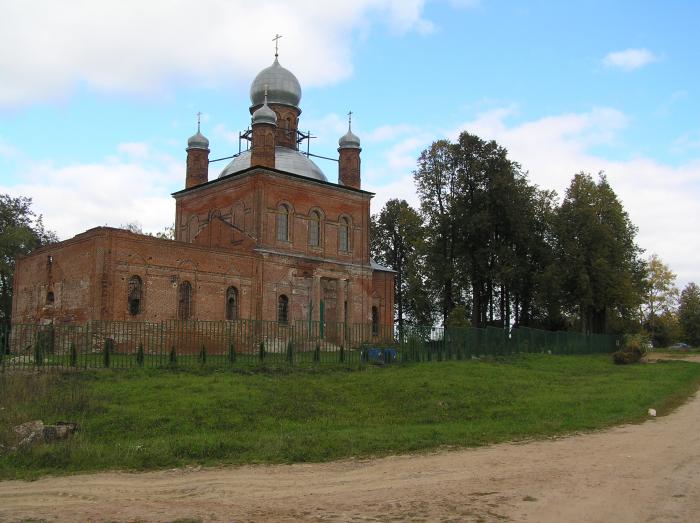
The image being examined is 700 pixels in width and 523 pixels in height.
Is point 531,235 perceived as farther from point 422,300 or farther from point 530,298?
point 422,300

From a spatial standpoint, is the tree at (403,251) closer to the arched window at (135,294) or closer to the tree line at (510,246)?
the tree line at (510,246)

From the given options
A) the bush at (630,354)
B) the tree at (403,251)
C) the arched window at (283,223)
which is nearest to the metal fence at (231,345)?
the bush at (630,354)

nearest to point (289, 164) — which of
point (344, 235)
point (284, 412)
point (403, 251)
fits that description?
point (344, 235)

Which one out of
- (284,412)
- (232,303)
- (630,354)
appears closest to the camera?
(284,412)

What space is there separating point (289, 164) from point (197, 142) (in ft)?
20.4

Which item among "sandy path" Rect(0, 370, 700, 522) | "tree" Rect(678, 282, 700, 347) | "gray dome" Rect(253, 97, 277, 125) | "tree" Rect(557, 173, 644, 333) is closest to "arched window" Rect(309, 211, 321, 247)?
"gray dome" Rect(253, 97, 277, 125)

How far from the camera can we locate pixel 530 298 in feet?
151

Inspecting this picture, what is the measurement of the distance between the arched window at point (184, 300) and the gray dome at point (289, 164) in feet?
28.6

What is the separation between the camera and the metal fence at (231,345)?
19375 millimetres

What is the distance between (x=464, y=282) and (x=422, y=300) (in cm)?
508

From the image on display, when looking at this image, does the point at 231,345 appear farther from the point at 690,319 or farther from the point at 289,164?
the point at 690,319

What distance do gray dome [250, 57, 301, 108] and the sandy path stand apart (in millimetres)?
31913

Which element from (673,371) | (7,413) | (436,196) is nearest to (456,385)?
(7,413)

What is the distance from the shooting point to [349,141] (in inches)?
1565
